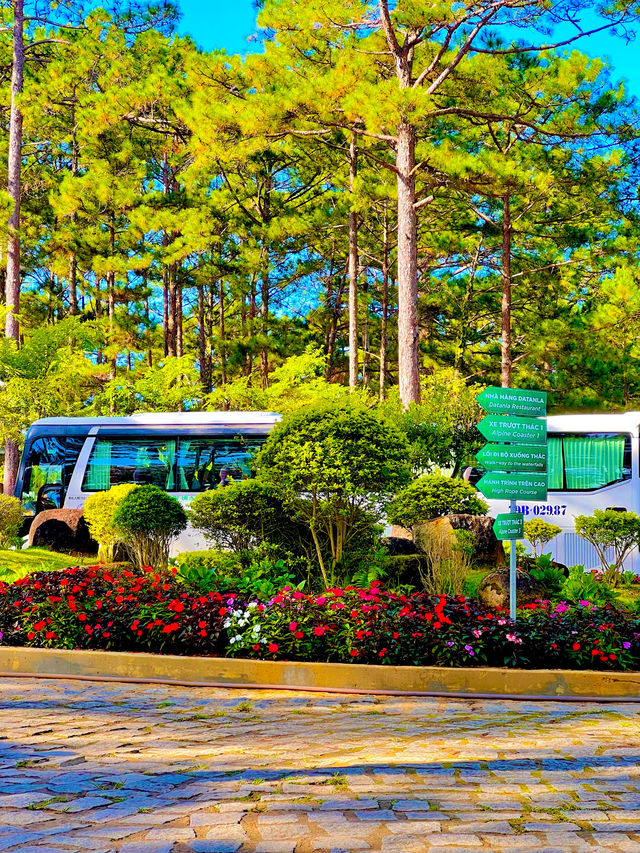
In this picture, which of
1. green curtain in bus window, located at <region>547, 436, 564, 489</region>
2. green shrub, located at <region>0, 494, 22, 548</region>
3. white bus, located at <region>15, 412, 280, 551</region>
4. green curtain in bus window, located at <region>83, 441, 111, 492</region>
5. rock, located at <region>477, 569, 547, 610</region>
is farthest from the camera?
green curtain in bus window, located at <region>83, 441, 111, 492</region>

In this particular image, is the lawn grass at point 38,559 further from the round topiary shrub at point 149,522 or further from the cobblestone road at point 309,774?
the cobblestone road at point 309,774

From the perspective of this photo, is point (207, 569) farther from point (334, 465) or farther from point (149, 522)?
point (149, 522)

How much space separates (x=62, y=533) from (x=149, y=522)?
473 cm

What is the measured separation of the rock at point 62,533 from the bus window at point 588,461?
9.06 m

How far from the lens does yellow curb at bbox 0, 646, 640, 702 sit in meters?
7.14

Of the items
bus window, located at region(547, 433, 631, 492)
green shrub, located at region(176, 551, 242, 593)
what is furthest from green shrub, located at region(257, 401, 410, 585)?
bus window, located at region(547, 433, 631, 492)

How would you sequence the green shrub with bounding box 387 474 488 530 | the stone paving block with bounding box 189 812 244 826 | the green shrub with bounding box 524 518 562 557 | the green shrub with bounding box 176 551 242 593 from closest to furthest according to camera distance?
the stone paving block with bounding box 189 812 244 826 → the green shrub with bounding box 176 551 242 593 → the green shrub with bounding box 387 474 488 530 → the green shrub with bounding box 524 518 562 557

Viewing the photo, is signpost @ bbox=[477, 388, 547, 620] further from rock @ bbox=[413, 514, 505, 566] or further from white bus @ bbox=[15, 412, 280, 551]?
white bus @ bbox=[15, 412, 280, 551]

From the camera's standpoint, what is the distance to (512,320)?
29.6 metres

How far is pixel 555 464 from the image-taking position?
57.4 ft

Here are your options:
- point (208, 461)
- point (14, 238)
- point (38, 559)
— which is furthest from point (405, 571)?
point (14, 238)

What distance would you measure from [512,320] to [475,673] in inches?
931

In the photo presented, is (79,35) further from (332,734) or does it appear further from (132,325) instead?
(332,734)

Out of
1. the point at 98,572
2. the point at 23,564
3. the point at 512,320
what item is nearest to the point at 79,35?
the point at 512,320
